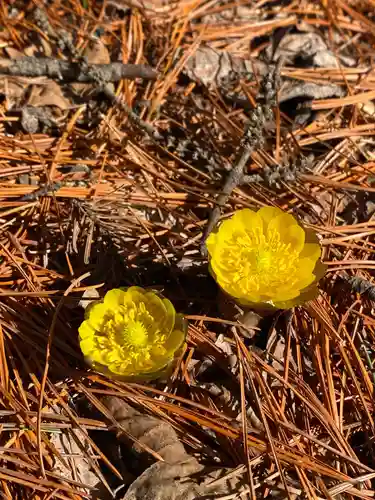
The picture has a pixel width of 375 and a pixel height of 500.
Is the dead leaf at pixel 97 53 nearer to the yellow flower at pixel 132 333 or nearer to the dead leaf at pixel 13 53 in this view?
the dead leaf at pixel 13 53

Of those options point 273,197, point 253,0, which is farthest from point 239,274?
point 253,0

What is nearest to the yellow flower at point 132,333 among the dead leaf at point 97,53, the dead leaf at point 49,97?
the dead leaf at point 49,97

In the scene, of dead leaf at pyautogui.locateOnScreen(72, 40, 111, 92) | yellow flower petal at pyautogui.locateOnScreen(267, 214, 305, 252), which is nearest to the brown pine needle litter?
dead leaf at pyautogui.locateOnScreen(72, 40, 111, 92)

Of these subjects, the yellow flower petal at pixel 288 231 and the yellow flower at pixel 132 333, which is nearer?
the yellow flower at pixel 132 333

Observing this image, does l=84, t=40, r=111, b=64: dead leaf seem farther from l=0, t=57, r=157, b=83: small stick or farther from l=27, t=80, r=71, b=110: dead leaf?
l=27, t=80, r=71, b=110: dead leaf

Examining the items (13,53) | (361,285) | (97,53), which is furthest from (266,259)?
(13,53)
